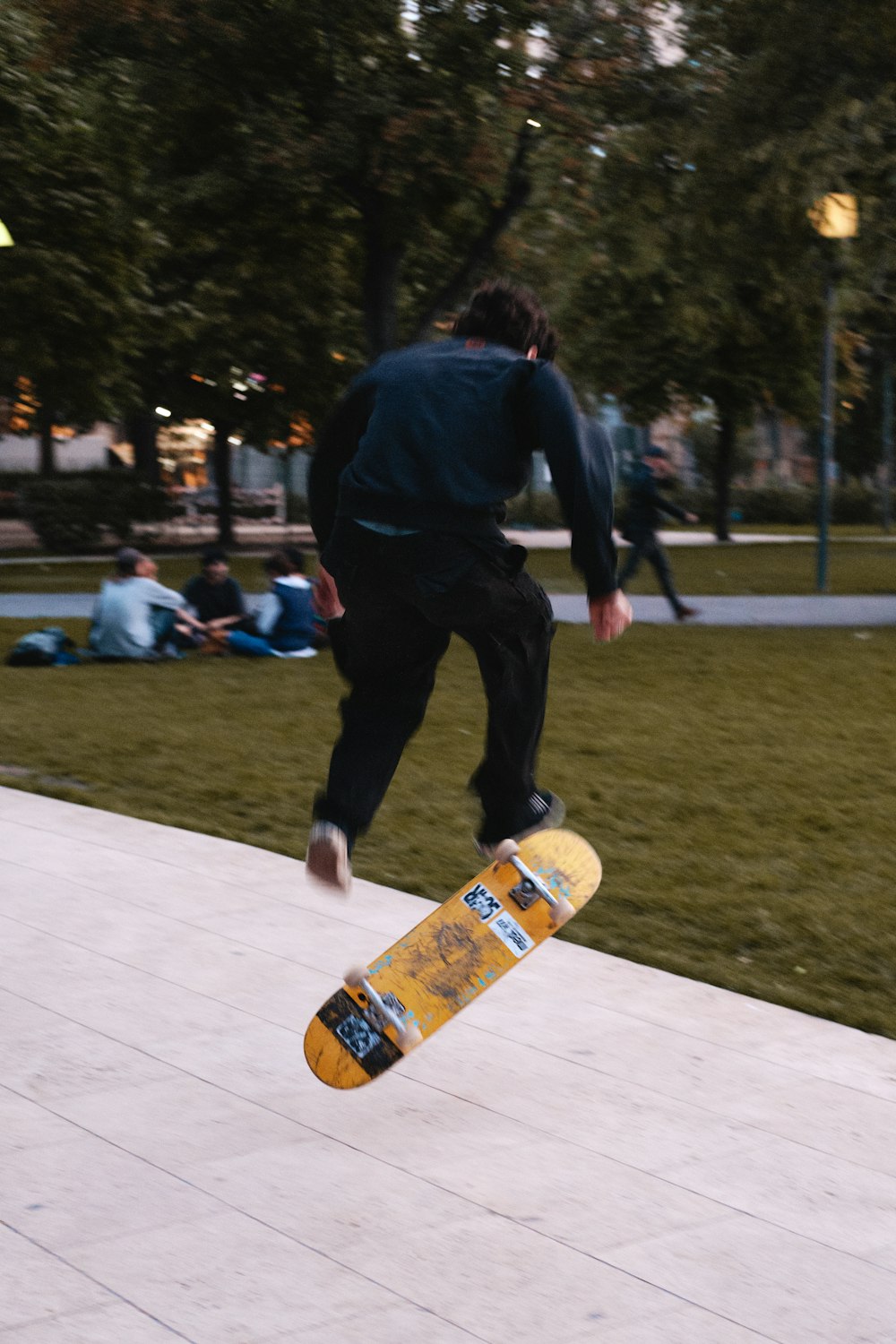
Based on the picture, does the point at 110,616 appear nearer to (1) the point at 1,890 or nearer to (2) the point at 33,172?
(1) the point at 1,890

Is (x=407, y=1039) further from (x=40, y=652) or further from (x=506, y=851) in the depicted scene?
(x=40, y=652)

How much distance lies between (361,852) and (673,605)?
1111cm

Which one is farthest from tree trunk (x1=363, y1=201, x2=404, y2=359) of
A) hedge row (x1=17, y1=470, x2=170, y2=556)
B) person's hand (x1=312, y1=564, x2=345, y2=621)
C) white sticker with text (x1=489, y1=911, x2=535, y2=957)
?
white sticker with text (x1=489, y1=911, x2=535, y2=957)

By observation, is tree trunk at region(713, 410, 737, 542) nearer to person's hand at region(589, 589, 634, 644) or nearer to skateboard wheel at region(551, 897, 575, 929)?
person's hand at region(589, 589, 634, 644)

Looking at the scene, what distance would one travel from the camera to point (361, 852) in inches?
269

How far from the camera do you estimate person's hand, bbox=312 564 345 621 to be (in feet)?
14.3

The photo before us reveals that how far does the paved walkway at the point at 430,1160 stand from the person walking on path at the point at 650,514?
12667 mm

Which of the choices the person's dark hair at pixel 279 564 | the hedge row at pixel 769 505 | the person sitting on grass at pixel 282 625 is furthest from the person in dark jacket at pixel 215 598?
the hedge row at pixel 769 505

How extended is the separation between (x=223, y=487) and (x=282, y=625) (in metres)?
20.4

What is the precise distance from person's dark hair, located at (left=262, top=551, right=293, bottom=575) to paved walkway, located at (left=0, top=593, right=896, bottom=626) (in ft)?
14.1

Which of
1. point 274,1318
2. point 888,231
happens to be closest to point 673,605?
point 888,231

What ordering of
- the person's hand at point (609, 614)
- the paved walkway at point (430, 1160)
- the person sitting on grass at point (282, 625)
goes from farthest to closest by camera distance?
1. the person sitting on grass at point (282, 625)
2. the person's hand at point (609, 614)
3. the paved walkway at point (430, 1160)

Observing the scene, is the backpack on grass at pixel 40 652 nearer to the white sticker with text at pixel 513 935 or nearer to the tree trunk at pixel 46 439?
the white sticker with text at pixel 513 935

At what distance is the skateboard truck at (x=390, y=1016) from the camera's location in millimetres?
3664
